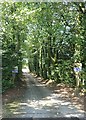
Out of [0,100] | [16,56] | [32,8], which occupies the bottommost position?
[0,100]

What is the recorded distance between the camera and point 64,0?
851 cm

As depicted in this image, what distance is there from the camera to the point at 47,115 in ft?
21.9

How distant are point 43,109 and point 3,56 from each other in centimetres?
389

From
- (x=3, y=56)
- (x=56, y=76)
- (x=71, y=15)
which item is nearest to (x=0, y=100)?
(x=3, y=56)

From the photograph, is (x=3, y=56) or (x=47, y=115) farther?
(x=3, y=56)

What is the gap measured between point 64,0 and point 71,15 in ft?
7.04

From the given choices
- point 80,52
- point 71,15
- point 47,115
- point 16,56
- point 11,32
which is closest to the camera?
point 47,115

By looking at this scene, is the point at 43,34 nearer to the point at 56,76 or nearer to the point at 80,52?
the point at 56,76

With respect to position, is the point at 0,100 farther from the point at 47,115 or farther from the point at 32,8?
the point at 32,8

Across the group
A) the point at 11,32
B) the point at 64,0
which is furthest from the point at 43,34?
the point at 64,0

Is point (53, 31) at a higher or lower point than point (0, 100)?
higher

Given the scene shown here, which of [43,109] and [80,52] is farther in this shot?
[80,52]

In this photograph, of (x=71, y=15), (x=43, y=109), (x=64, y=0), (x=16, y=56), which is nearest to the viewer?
(x=43, y=109)

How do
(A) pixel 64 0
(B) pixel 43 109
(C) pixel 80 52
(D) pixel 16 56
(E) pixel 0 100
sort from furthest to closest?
(D) pixel 16 56
(C) pixel 80 52
(E) pixel 0 100
(A) pixel 64 0
(B) pixel 43 109
